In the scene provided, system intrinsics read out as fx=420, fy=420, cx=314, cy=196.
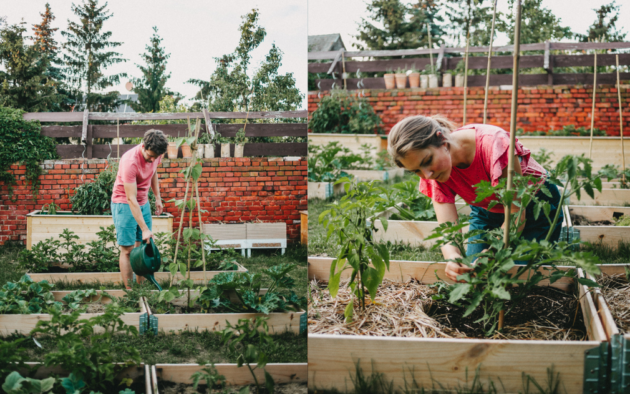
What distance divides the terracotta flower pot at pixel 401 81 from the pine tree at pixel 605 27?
3.15 metres

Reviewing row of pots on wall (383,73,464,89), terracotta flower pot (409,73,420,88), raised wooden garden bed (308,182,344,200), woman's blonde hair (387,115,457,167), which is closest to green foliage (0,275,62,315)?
woman's blonde hair (387,115,457,167)

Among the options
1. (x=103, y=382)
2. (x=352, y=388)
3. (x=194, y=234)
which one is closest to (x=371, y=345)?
(x=352, y=388)

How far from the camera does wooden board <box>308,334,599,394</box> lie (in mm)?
1459

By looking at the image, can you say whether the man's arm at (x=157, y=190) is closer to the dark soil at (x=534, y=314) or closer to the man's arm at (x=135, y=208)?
the man's arm at (x=135, y=208)

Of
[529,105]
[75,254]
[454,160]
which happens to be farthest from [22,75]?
[529,105]

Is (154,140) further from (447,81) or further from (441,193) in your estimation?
(447,81)

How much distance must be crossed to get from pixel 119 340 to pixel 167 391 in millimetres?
444

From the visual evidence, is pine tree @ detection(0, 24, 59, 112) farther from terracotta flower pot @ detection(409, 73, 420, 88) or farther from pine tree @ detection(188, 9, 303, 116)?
terracotta flower pot @ detection(409, 73, 420, 88)

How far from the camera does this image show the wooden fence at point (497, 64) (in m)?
7.49

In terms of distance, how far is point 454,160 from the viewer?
189cm

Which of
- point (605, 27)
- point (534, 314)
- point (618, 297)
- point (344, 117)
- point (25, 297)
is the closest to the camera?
point (534, 314)

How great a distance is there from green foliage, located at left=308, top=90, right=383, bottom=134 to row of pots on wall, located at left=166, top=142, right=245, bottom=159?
5371 mm

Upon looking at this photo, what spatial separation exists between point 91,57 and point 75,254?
46.1 inches

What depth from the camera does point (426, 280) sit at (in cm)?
228
